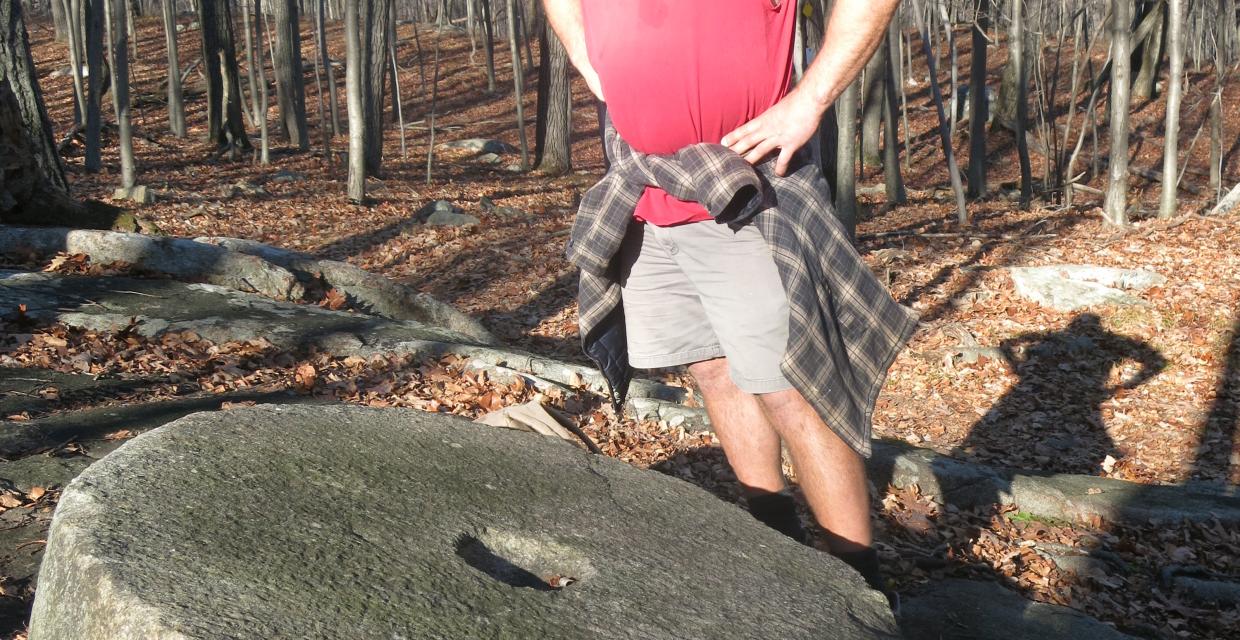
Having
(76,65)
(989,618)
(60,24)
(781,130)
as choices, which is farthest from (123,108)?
(60,24)

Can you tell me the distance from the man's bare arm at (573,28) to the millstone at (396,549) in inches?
43.4

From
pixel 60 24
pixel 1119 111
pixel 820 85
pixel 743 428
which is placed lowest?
pixel 1119 111

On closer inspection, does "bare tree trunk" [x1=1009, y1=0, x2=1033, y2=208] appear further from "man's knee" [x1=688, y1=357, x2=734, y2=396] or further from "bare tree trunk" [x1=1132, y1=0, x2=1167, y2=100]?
"man's knee" [x1=688, y1=357, x2=734, y2=396]

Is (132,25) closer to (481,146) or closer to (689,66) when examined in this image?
(481,146)

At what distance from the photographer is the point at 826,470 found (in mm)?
2529

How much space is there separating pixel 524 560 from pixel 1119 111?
1120 cm

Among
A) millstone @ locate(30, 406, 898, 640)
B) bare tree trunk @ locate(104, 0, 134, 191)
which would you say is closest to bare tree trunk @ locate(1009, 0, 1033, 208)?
bare tree trunk @ locate(104, 0, 134, 191)

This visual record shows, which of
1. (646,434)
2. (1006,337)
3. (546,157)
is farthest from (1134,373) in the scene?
(546,157)

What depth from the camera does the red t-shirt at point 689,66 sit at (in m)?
Result: 2.36

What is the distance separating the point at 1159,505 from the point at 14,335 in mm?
5600

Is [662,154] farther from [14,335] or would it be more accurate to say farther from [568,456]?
[14,335]

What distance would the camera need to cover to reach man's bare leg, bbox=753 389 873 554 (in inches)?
98.9

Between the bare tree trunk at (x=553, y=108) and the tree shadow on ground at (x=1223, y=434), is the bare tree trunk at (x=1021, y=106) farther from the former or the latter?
the tree shadow on ground at (x=1223, y=434)

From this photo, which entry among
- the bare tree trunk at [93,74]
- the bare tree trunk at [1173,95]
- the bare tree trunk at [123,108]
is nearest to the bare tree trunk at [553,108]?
the bare tree trunk at [123,108]
